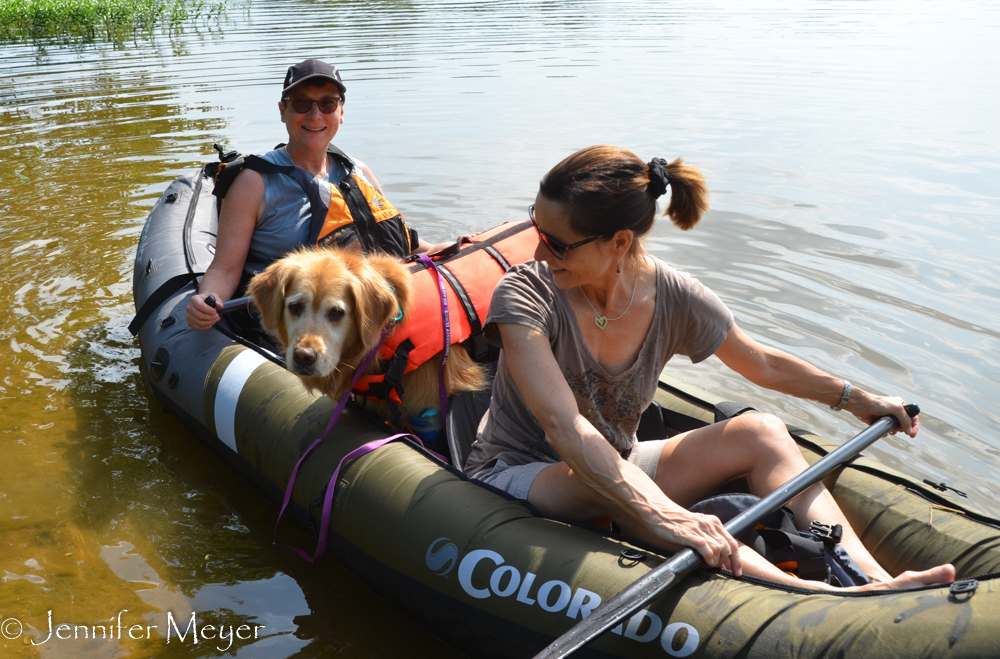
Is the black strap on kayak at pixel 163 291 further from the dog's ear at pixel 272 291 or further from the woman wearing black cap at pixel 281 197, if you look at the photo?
the dog's ear at pixel 272 291

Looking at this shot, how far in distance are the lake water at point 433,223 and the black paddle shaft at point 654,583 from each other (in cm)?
118

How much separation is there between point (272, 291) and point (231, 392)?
0.83 metres

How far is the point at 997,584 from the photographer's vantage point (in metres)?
2.22

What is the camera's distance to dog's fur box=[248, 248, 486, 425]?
136 inches

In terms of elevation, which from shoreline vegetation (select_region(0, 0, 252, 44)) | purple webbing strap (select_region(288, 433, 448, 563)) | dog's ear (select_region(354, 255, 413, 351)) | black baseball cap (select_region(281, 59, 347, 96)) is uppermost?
shoreline vegetation (select_region(0, 0, 252, 44))

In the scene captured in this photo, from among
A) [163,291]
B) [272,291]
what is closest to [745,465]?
[272,291]

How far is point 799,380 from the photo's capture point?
3195 mm

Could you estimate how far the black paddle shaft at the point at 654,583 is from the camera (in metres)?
2.31

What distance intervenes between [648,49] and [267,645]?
65.2ft

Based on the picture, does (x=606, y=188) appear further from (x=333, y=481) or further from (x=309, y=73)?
(x=309, y=73)

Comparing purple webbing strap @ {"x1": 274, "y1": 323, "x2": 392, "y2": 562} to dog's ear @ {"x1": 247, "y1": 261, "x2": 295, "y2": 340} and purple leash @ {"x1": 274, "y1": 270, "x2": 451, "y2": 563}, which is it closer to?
purple leash @ {"x1": 274, "y1": 270, "x2": 451, "y2": 563}

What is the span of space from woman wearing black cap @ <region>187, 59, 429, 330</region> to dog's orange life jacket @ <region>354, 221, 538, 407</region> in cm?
111

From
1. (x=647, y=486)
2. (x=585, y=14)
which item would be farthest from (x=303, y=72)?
(x=585, y=14)

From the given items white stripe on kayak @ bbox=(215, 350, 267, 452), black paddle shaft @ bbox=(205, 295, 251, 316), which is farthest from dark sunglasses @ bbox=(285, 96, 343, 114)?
white stripe on kayak @ bbox=(215, 350, 267, 452)
